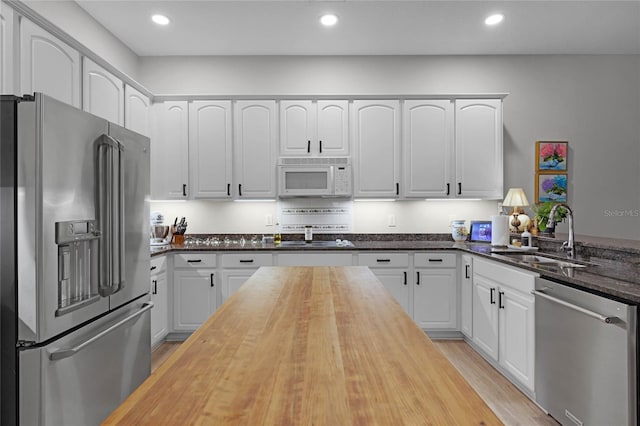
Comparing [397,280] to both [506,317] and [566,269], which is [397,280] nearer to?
[506,317]

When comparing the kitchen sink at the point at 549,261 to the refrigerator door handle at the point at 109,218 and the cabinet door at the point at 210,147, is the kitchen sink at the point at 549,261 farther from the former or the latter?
the cabinet door at the point at 210,147

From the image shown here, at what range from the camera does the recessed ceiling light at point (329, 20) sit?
329 cm

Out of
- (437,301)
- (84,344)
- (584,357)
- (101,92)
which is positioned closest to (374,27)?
(101,92)

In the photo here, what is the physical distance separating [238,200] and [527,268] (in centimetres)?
273

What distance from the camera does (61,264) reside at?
5.15 feet

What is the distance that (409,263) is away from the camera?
3.58 meters

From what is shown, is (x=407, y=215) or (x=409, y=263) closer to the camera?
(x=409, y=263)

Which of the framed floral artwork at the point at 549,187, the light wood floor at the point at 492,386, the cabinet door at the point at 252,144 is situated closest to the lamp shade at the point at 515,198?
the framed floral artwork at the point at 549,187

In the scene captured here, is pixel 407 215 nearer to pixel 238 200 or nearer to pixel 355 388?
pixel 238 200

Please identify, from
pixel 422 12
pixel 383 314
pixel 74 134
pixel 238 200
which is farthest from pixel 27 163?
pixel 422 12

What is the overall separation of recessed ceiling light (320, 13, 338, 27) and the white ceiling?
0.17 feet

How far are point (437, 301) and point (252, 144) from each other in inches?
94.8

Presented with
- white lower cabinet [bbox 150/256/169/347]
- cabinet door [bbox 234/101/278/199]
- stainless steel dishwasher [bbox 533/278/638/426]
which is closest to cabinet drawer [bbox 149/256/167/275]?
white lower cabinet [bbox 150/256/169/347]

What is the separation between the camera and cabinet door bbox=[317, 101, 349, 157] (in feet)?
12.6
